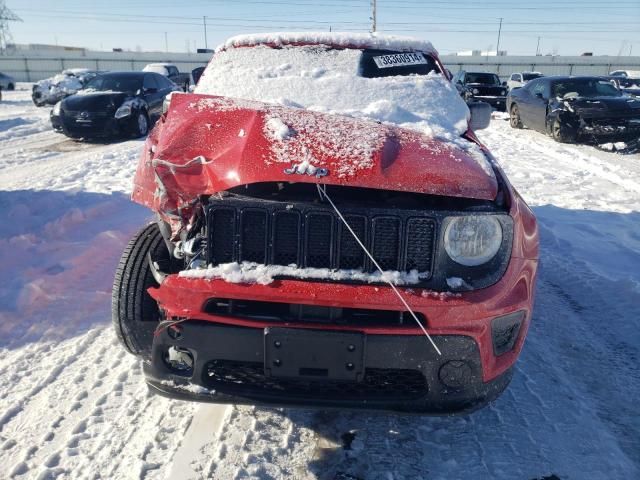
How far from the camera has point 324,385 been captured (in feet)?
6.90

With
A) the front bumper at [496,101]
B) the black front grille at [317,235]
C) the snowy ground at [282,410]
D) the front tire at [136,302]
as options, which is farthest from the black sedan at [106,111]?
the front bumper at [496,101]

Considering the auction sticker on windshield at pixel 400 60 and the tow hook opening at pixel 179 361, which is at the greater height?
the auction sticker on windshield at pixel 400 60

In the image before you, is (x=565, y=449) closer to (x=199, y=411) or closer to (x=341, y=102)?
(x=199, y=411)

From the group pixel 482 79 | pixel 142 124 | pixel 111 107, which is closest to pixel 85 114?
pixel 111 107

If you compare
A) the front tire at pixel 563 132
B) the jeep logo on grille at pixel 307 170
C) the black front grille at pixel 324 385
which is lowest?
the front tire at pixel 563 132

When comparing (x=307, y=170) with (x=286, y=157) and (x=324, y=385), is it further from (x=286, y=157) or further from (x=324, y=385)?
(x=324, y=385)

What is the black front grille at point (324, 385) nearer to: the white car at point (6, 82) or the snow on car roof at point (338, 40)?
the snow on car roof at point (338, 40)

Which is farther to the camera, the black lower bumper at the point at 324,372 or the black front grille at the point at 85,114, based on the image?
the black front grille at the point at 85,114

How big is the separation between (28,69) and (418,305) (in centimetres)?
4416

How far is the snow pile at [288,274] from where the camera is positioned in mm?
2000

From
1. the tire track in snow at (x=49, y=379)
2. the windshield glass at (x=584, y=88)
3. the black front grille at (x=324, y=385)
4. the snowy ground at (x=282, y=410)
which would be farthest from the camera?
the windshield glass at (x=584, y=88)

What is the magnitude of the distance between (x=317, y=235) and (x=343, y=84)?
1720 millimetres

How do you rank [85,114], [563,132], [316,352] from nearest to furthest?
[316,352]
[85,114]
[563,132]

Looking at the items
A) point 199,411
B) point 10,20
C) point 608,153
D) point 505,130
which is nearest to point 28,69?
point 10,20
